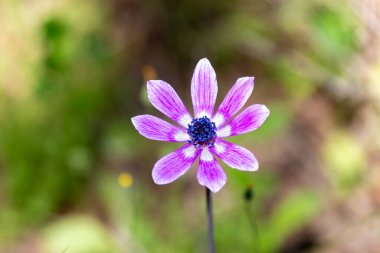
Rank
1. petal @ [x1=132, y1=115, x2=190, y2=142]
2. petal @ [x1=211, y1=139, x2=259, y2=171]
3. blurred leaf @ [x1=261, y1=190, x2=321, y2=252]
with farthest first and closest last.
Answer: blurred leaf @ [x1=261, y1=190, x2=321, y2=252] < petal @ [x1=132, y1=115, x2=190, y2=142] < petal @ [x1=211, y1=139, x2=259, y2=171]

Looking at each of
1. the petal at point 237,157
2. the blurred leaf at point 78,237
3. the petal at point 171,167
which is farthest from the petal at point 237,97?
the blurred leaf at point 78,237

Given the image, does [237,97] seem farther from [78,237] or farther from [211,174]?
[78,237]

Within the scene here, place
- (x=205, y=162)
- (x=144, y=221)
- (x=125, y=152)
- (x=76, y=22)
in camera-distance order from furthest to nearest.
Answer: (x=76, y=22)
(x=125, y=152)
(x=144, y=221)
(x=205, y=162)

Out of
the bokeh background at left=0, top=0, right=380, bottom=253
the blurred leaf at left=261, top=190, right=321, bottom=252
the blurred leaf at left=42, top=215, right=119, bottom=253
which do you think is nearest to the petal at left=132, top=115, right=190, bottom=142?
the bokeh background at left=0, top=0, right=380, bottom=253

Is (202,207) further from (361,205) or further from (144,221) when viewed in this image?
(361,205)

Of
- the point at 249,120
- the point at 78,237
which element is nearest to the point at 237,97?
the point at 249,120

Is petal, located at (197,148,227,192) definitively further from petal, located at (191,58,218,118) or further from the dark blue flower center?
petal, located at (191,58,218,118)

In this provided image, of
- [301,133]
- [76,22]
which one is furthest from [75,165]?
[301,133]
